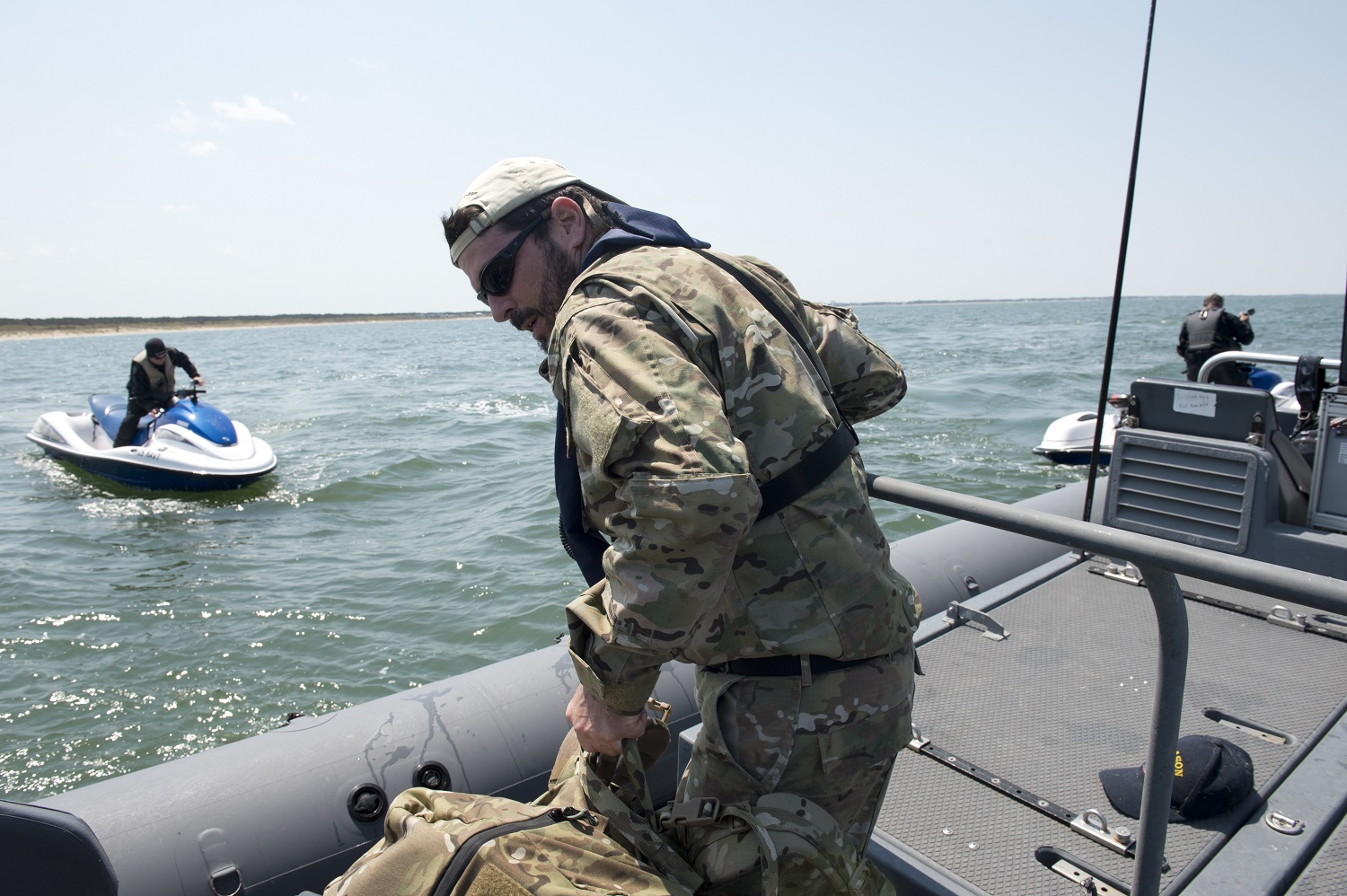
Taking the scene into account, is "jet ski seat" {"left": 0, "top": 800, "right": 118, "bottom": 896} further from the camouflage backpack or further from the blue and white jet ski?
the blue and white jet ski

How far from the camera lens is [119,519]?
9125 millimetres

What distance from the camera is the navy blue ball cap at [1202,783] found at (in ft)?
5.90

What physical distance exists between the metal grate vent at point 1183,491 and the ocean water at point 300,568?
2.54 m

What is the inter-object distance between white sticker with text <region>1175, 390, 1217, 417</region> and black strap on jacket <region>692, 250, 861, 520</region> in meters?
2.75

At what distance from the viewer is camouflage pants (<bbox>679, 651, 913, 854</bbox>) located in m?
1.33

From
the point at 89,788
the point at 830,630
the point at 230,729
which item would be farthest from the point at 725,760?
the point at 230,729

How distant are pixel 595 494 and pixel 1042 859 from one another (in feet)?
4.17

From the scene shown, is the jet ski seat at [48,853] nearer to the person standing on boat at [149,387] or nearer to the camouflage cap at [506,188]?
the camouflage cap at [506,188]

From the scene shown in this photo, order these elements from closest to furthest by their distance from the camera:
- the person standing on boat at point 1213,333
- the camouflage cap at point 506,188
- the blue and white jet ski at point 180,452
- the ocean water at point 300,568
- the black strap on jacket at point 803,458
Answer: the black strap on jacket at point 803,458 < the camouflage cap at point 506,188 < the ocean water at point 300,568 < the person standing on boat at point 1213,333 < the blue and white jet ski at point 180,452

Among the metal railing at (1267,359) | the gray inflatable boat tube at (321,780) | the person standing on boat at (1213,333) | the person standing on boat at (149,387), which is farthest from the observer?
the person standing on boat at (149,387)

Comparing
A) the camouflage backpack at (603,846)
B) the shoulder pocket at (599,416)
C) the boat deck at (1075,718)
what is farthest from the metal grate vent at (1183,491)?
the shoulder pocket at (599,416)

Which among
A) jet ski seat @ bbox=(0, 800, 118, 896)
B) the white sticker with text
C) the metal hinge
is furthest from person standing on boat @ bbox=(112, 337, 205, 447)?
jet ski seat @ bbox=(0, 800, 118, 896)

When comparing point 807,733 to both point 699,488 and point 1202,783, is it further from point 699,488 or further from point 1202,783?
point 1202,783

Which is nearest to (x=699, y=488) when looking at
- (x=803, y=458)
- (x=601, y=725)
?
(x=803, y=458)
